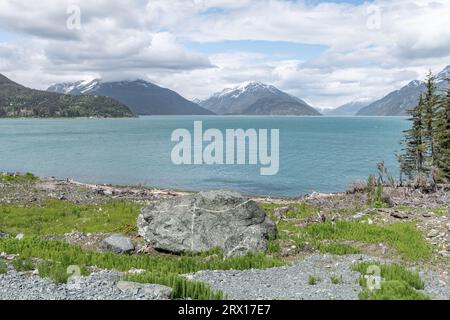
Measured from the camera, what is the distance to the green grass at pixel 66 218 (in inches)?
1078

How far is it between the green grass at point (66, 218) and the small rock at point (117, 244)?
11.6 feet

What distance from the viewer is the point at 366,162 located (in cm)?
10725

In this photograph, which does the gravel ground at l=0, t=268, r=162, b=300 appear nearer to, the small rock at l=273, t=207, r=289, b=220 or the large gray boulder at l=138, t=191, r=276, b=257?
the large gray boulder at l=138, t=191, r=276, b=257

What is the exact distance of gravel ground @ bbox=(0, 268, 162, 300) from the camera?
12.2 metres

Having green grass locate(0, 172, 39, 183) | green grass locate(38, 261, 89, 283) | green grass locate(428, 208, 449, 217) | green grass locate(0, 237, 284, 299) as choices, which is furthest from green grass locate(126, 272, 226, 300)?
green grass locate(0, 172, 39, 183)

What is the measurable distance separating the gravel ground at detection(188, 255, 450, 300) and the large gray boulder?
4.27 m

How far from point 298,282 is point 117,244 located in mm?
10255

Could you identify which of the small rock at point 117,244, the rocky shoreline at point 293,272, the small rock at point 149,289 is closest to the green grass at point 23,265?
the rocky shoreline at point 293,272

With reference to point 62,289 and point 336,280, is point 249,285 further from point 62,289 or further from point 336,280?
point 62,289
